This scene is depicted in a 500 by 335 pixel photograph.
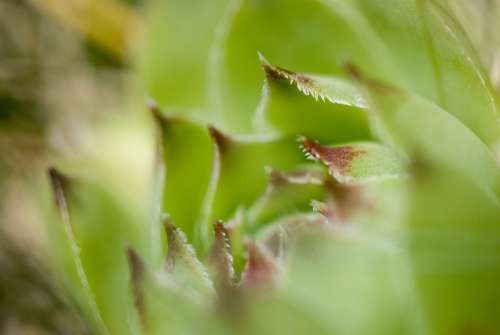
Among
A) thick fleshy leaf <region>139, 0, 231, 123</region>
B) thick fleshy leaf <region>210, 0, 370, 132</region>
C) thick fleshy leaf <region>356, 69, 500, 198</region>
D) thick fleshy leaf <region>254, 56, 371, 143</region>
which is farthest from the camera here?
thick fleshy leaf <region>139, 0, 231, 123</region>

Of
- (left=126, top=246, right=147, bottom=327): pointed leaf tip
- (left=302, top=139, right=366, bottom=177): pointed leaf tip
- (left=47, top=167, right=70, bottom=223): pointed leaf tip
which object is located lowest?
(left=47, top=167, right=70, bottom=223): pointed leaf tip

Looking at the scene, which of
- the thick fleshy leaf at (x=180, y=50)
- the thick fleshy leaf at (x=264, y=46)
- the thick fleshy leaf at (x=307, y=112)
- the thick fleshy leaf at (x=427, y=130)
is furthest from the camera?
the thick fleshy leaf at (x=180, y=50)

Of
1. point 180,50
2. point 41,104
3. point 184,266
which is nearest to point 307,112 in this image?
point 184,266

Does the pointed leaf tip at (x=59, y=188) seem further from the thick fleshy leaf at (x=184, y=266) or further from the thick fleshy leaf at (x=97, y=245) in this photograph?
the thick fleshy leaf at (x=184, y=266)

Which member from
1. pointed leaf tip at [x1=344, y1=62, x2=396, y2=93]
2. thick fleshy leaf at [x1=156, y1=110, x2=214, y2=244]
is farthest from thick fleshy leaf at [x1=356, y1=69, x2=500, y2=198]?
thick fleshy leaf at [x1=156, y1=110, x2=214, y2=244]

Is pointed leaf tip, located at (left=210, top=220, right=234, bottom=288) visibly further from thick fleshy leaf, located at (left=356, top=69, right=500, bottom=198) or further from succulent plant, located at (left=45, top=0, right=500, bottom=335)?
thick fleshy leaf, located at (left=356, top=69, right=500, bottom=198)

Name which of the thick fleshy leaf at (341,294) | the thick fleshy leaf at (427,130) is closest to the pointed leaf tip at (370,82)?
the thick fleshy leaf at (427,130)

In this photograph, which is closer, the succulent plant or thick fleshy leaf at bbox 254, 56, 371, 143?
the succulent plant
